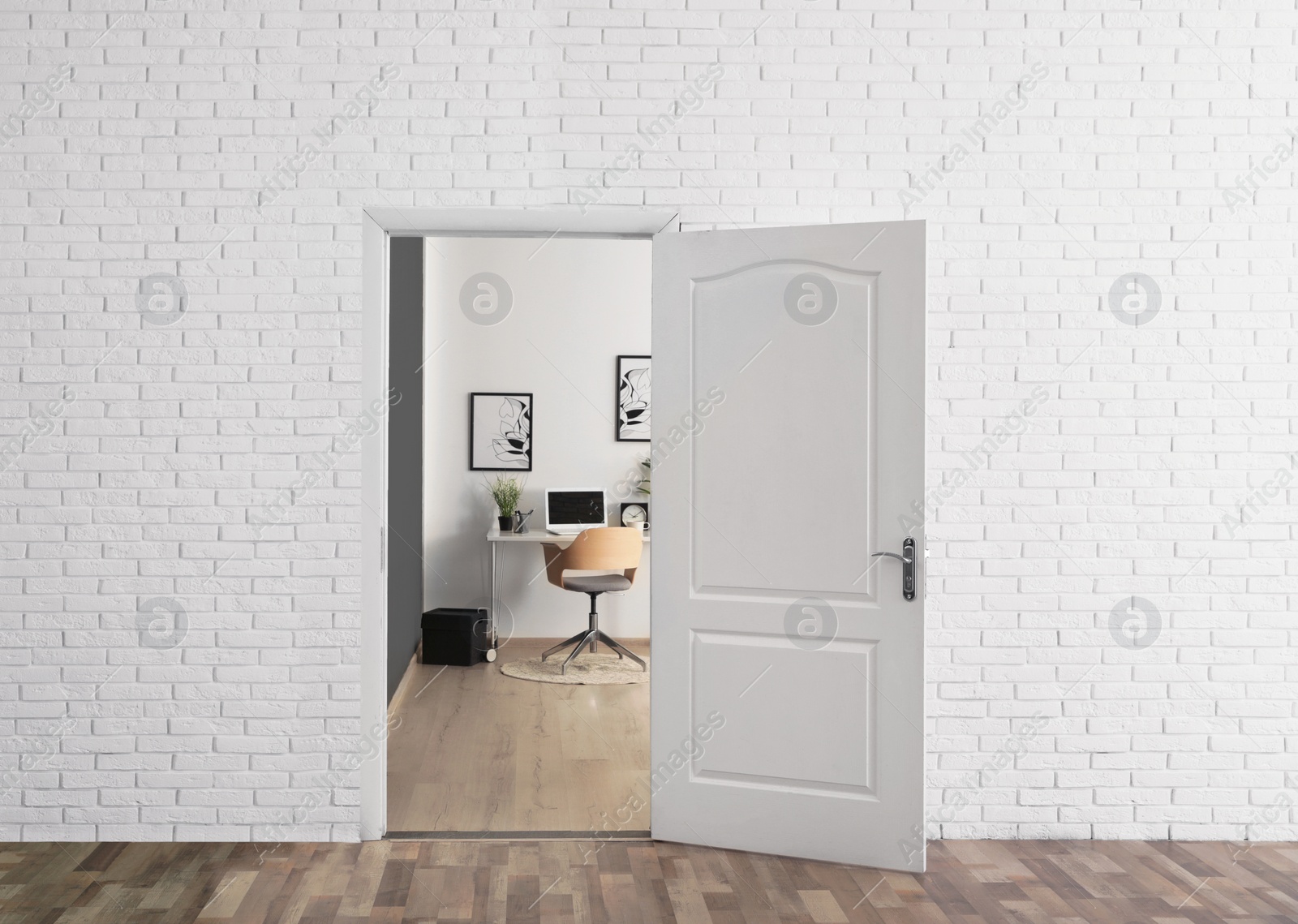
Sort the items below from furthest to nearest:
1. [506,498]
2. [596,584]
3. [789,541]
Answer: [506,498] → [596,584] → [789,541]

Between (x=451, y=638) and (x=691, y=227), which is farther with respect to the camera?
(x=451, y=638)

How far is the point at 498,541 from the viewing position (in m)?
6.27

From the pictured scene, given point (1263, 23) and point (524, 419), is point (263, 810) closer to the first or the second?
point (524, 419)

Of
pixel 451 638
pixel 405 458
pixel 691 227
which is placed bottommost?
pixel 451 638

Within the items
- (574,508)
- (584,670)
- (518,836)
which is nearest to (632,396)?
(574,508)

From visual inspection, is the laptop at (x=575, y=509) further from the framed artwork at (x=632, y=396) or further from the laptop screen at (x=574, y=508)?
the framed artwork at (x=632, y=396)

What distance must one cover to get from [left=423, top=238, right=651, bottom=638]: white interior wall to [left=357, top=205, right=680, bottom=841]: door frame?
3.39 meters

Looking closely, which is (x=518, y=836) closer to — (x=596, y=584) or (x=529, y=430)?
(x=596, y=584)

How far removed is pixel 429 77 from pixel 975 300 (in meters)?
2.05

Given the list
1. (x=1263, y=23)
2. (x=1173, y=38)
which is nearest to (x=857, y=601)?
(x=1173, y=38)

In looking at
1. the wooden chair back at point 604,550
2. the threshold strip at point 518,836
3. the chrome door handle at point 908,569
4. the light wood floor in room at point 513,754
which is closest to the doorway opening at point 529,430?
the wooden chair back at point 604,550

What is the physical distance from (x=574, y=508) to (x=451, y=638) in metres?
1.24

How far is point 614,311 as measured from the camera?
6781 millimetres

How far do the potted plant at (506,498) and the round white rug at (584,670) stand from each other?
3.07 ft
